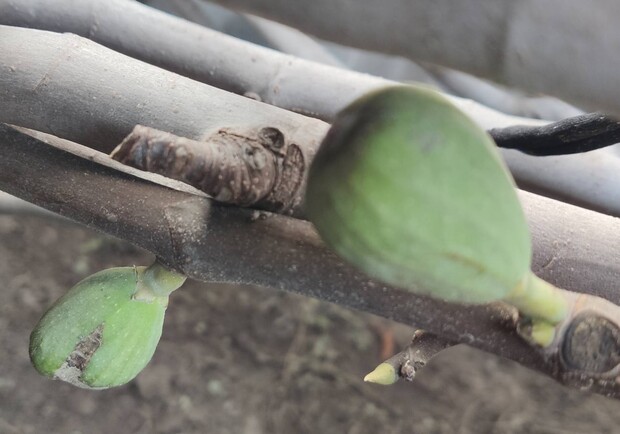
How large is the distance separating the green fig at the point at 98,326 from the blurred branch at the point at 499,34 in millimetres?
290

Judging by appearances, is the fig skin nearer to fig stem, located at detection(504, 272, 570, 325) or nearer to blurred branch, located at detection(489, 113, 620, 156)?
fig stem, located at detection(504, 272, 570, 325)

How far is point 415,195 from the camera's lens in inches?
10.3

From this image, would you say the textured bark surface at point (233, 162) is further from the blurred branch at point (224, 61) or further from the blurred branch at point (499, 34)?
the blurred branch at point (224, 61)

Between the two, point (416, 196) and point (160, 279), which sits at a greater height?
point (416, 196)

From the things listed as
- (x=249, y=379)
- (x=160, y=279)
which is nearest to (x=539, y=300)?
(x=160, y=279)

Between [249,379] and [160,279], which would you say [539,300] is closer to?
[160,279]

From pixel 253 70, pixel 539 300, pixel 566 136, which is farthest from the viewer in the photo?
pixel 253 70

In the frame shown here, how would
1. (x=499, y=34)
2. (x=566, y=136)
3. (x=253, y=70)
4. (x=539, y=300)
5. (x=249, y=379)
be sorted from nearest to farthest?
(x=499, y=34)
(x=539, y=300)
(x=566, y=136)
(x=253, y=70)
(x=249, y=379)

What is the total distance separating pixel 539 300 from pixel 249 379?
4.55 ft

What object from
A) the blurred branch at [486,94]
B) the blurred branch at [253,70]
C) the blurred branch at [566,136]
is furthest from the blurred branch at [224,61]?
the blurred branch at [486,94]

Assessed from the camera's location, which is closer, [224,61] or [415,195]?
[415,195]

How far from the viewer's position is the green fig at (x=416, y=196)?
26 centimetres

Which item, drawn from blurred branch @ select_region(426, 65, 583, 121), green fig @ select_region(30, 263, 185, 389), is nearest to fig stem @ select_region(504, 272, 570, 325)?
green fig @ select_region(30, 263, 185, 389)

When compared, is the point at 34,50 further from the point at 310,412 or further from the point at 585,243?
the point at 310,412
